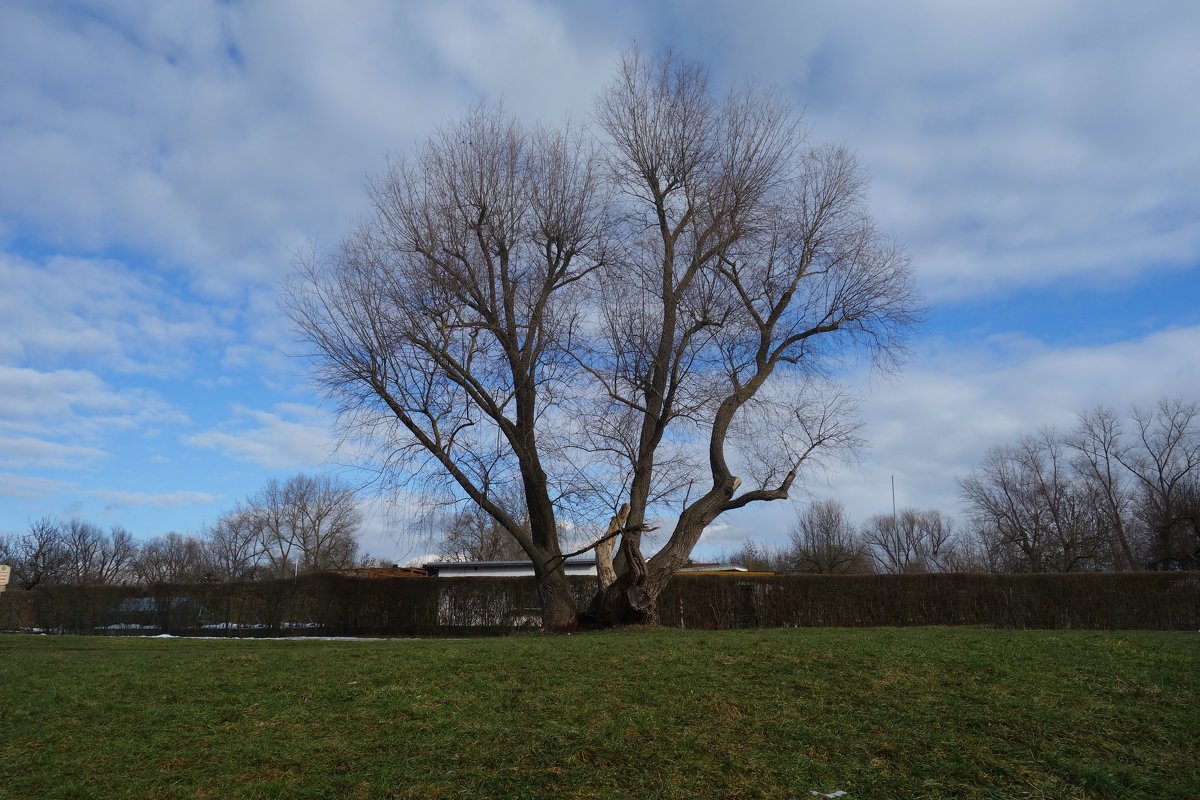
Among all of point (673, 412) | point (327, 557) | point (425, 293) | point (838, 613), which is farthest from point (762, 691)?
point (327, 557)

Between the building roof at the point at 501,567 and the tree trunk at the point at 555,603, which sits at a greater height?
the building roof at the point at 501,567

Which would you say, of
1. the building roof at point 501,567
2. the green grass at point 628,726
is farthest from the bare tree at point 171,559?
the green grass at point 628,726

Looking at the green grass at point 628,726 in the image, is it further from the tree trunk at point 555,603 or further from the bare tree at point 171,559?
the bare tree at point 171,559

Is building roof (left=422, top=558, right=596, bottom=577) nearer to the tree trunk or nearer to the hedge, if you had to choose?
the hedge

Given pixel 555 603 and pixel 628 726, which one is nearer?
pixel 628 726

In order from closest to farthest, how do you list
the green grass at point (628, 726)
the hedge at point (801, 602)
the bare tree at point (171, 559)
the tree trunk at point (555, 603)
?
the green grass at point (628, 726)
the tree trunk at point (555, 603)
the hedge at point (801, 602)
the bare tree at point (171, 559)

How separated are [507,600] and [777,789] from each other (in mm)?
17666

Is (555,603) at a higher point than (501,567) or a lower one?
lower

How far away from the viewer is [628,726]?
5.84 meters

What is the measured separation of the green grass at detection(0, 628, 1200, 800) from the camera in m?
4.90

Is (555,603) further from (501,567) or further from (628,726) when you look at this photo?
(501,567)

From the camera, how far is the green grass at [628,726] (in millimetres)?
4902

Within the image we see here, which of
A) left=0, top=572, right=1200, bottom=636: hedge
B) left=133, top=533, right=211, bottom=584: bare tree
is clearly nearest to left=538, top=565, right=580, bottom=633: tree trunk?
left=0, top=572, right=1200, bottom=636: hedge

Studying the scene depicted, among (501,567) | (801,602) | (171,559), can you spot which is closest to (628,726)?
(801,602)
